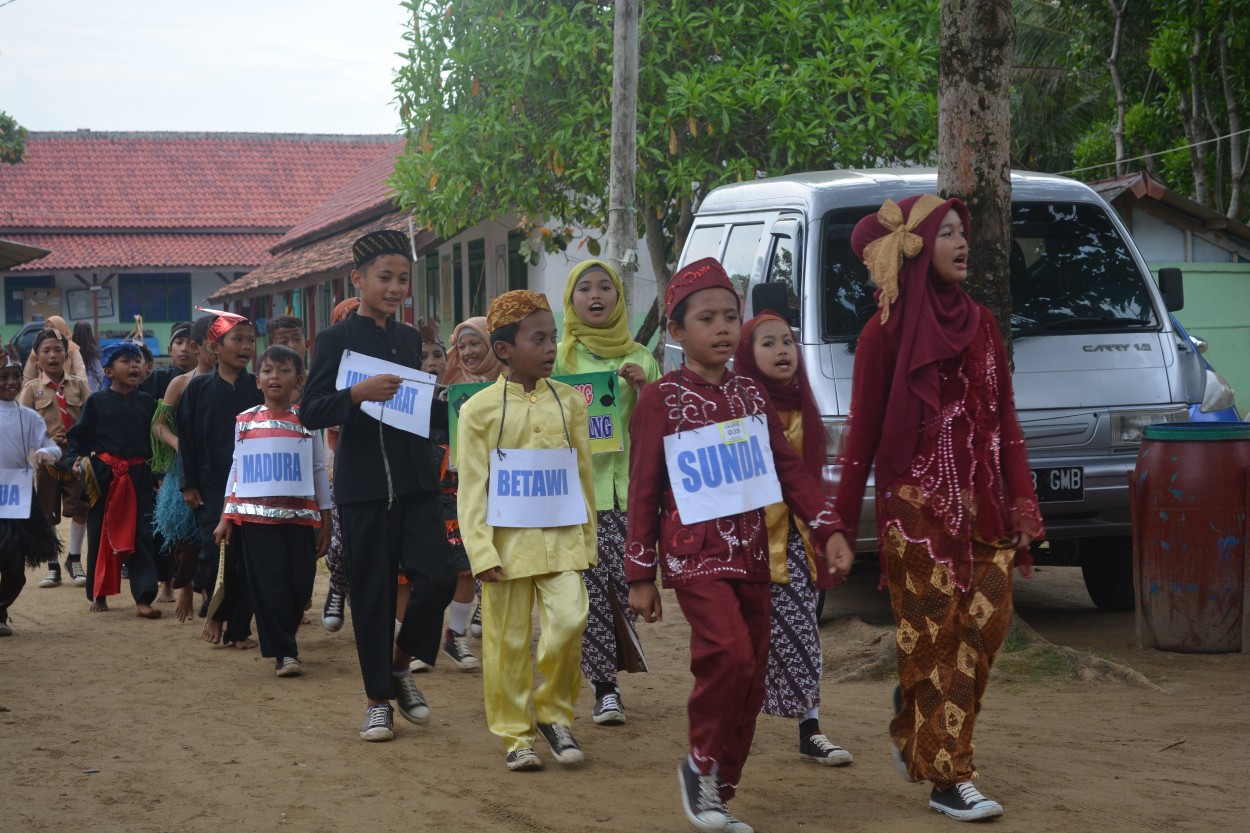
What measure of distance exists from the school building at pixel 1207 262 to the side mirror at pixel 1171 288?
41.2 feet

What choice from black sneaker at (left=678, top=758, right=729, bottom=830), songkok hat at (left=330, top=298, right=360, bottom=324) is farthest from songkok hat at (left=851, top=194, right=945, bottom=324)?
songkok hat at (left=330, top=298, right=360, bottom=324)

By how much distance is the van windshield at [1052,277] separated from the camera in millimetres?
8547

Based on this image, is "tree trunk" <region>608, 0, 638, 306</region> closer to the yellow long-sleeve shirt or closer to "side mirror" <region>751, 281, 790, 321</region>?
"side mirror" <region>751, 281, 790, 321</region>

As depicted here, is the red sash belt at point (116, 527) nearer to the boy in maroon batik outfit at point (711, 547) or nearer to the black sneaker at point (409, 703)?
the black sneaker at point (409, 703)

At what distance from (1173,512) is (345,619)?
5166 mm

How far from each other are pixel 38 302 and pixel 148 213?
175 inches

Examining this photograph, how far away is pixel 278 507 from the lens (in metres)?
8.34

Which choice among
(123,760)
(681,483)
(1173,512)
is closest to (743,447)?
(681,483)

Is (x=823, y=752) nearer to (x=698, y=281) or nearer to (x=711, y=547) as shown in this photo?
(x=711, y=547)

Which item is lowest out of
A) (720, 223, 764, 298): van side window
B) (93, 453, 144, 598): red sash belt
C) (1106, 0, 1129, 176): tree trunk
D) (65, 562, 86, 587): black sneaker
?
(65, 562, 86, 587): black sneaker

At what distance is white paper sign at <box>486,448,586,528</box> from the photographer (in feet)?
18.9

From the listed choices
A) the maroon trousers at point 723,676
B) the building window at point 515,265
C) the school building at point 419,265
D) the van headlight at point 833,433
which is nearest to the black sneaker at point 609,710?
the maroon trousers at point 723,676

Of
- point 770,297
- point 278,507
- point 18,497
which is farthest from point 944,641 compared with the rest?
point 18,497

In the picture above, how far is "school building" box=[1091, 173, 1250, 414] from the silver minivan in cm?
1237
